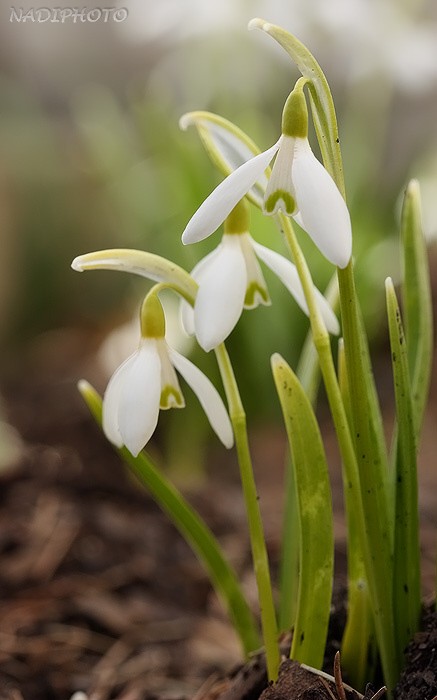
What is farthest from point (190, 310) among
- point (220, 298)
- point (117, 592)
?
point (117, 592)

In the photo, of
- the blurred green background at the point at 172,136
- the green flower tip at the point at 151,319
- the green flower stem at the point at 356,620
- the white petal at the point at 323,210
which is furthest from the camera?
the blurred green background at the point at 172,136

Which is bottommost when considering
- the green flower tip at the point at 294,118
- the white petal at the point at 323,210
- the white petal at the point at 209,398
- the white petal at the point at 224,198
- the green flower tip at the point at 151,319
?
the white petal at the point at 209,398

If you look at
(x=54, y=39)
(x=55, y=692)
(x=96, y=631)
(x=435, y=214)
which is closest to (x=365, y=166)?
(x=435, y=214)

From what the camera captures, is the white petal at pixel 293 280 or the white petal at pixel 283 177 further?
the white petal at pixel 293 280

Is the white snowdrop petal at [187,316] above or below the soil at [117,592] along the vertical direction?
above

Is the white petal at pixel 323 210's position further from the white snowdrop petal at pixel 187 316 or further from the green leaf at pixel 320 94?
the white snowdrop petal at pixel 187 316

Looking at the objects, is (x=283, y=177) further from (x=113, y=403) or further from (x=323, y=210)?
(x=113, y=403)

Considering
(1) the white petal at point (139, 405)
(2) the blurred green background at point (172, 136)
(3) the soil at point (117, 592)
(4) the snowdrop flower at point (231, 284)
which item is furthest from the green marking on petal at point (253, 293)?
(2) the blurred green background at point (172, 136)
